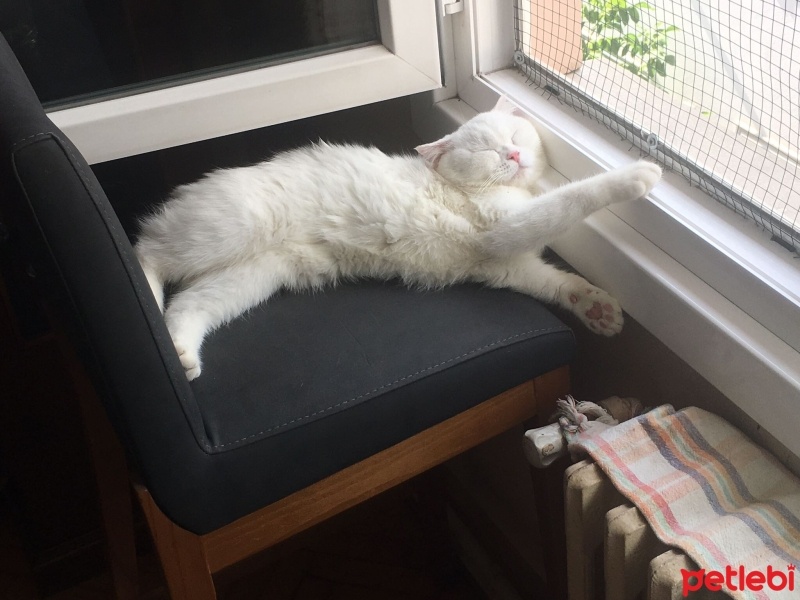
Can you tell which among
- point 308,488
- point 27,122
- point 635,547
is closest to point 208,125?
point 27,122

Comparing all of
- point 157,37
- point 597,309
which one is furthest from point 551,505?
point 157,37

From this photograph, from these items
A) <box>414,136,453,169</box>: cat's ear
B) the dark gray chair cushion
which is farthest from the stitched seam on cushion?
<box>414,136,453,169</box>: cat's ear

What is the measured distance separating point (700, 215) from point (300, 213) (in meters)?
0.59

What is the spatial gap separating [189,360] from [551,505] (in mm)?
611

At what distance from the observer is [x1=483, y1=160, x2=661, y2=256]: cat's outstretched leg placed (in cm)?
97

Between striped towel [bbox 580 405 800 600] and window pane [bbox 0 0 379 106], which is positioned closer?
striped towel [bbox 580 405 800 600]

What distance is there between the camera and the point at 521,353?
0.96 m

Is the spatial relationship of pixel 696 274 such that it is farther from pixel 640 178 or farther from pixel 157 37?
pixel 157 37

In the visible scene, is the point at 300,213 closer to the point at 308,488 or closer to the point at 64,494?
the point at 308,488

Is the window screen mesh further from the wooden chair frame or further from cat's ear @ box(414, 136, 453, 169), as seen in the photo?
the wooden chair frame

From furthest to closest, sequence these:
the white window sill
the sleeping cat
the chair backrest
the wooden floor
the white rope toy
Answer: the wooden floor → the sleeping cat → the white rope toy → the white window sill → the chair backrest

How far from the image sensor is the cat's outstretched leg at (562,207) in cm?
97

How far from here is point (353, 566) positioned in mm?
1575

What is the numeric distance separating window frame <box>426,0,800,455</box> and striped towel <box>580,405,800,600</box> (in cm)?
5
